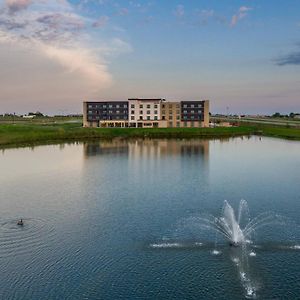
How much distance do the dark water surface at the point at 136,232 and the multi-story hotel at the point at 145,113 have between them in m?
76.6

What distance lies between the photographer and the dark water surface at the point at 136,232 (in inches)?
919

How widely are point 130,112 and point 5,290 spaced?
401 ft

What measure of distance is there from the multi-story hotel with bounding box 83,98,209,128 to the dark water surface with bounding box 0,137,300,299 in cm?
7657

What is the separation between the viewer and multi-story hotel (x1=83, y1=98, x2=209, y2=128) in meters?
143

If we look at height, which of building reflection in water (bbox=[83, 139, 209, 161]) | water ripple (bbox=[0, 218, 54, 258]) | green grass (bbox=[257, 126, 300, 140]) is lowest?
water ripple (bbox=[0, 218, 54, 258])

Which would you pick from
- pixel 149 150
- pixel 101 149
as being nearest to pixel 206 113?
pixel 149 150

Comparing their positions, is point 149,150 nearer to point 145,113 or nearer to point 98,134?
point 98,134

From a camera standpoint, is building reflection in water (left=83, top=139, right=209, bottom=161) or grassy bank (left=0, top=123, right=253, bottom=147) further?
grassy bank (left=0, top=123, right=253, bottom=147)

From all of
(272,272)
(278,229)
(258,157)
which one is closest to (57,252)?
(272,272)

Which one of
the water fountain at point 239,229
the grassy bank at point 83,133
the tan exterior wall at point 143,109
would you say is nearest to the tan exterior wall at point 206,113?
→ the grassy bank at point 83,133

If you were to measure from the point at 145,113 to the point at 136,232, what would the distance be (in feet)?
370

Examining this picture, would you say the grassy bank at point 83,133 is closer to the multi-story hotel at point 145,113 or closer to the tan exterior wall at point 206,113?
the tan exterior wall at point 206,113

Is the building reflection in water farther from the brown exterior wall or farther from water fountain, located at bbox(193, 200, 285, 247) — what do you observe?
the brown exterior wall

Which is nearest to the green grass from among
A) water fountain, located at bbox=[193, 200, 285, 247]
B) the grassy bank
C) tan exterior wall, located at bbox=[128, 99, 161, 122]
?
the grassy bank
